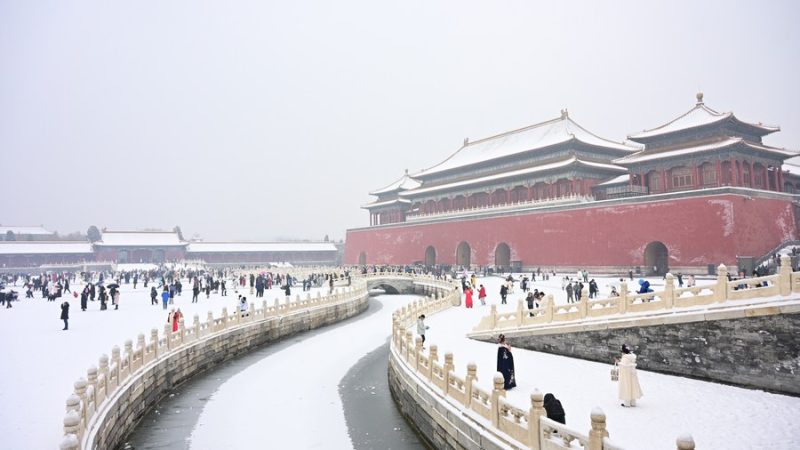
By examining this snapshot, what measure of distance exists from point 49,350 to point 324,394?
25.3 feet

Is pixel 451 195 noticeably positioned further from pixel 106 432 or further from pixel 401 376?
pixel 106 432

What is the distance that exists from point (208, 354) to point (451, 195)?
3220cm

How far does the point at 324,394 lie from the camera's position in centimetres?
1383

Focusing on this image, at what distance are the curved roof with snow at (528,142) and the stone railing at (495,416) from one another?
29.6 meters

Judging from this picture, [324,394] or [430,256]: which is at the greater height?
[430,256]

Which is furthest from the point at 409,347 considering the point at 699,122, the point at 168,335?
the point at 699,122

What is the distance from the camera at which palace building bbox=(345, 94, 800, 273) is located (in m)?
27.0

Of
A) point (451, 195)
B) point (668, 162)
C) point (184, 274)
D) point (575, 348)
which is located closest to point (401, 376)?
point (575, 348)

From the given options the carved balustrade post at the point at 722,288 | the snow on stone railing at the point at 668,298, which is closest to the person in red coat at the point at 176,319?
the snow on stone railing at the point at 668,298

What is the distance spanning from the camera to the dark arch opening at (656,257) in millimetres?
29156

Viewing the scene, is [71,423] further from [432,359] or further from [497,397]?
[432,359]

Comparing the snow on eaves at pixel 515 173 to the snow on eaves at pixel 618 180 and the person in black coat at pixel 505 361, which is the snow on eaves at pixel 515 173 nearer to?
the snow on eaves at pixel 618 180

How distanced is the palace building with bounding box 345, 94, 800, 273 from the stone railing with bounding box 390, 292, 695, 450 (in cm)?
2136

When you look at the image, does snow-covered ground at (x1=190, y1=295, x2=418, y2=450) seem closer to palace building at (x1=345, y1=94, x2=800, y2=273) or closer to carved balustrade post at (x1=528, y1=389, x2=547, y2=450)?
carved balustrade post at (x1=528, y1=389, x2=547, y2=450)
